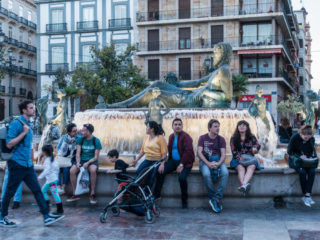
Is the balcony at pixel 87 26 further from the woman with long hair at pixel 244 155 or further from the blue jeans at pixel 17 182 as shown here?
the blue jeans at pixel 17 182

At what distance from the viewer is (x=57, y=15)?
39.6 m

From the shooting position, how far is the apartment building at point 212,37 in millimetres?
34312

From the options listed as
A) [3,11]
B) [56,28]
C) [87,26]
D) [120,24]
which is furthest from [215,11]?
[3,11]

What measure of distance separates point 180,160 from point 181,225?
1097mm

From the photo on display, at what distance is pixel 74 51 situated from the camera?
38.8 metres

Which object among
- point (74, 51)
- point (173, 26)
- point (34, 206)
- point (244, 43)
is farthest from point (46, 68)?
point (34, 206)

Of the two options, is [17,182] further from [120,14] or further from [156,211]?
[120,14]

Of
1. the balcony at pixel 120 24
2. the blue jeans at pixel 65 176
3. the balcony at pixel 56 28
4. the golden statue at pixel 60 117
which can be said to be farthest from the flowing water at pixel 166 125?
the balcony at pixel 56 28

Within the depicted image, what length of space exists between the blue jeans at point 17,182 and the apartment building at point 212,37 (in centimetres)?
2942

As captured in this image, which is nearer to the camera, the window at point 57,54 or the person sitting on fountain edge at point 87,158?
the person sitting on fountain edge at point 87,158

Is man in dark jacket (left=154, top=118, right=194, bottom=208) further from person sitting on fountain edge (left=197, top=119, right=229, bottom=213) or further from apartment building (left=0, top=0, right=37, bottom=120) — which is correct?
apartment building (left=0, top=0, right=37, bottom=120)

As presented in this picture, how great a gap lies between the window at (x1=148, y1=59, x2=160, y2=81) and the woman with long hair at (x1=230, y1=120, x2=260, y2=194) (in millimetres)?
30138

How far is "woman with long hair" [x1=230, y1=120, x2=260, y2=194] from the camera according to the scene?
19.1ft

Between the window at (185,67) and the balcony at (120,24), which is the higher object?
the balcony at (120,24)
